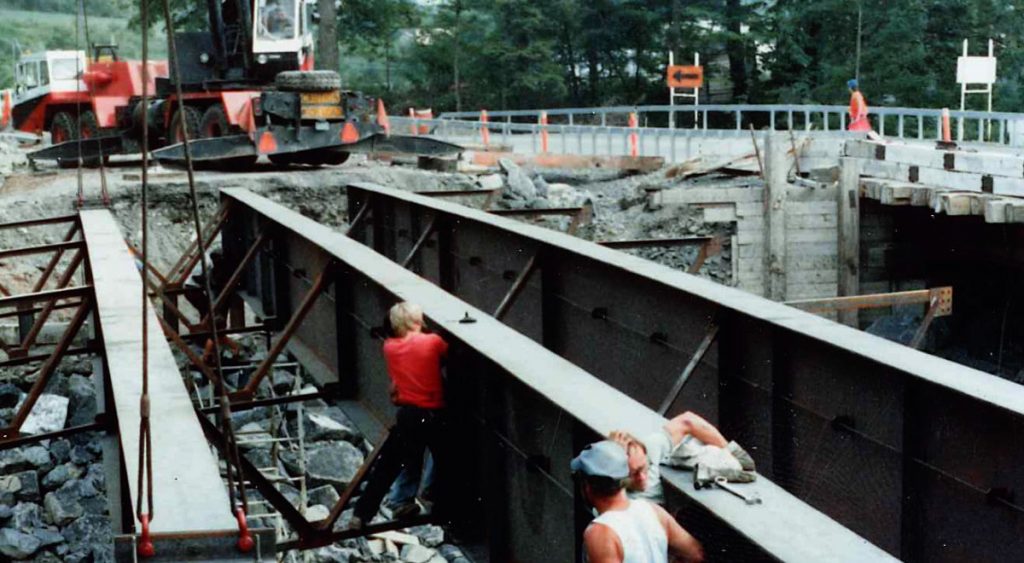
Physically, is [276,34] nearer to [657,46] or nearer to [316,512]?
[316,512]

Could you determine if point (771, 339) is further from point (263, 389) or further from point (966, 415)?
point (263, 389)

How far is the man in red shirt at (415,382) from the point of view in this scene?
7664mm

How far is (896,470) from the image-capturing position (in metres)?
7.23

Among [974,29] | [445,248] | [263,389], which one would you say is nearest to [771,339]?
[445,248]

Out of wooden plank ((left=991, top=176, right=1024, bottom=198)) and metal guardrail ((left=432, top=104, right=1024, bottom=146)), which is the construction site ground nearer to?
wooden plank ((left=991, top=176, right=1024, bottom=198))

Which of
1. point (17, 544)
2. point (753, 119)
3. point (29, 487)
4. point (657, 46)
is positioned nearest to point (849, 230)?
point (29, 487)

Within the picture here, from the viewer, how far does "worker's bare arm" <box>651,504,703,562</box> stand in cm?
451

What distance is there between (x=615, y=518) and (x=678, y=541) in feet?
0.91

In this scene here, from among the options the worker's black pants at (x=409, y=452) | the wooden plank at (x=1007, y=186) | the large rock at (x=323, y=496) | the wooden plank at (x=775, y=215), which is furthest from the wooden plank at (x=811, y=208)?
the worker's black pants at (x=409, y=452)

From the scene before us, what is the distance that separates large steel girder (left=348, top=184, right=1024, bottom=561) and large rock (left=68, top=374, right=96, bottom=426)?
5.44 meters

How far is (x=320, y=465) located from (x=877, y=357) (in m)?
9.35

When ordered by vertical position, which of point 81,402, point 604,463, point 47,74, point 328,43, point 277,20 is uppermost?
point 328,43

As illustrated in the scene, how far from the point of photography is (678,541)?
4527mm

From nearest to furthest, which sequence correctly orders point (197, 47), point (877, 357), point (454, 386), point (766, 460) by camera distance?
point (877, 357) → point (454, 386) → point (766, 460) → point (197, 47)
